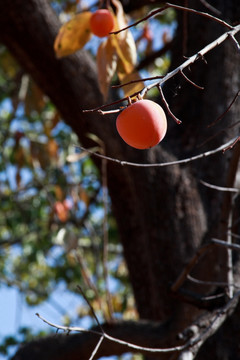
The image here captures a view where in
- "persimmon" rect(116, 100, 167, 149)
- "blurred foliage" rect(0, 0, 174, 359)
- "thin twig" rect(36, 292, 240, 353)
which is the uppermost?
"persimmon" rect(116, 100, 167, 149)

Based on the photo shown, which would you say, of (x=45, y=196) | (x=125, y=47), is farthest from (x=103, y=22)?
(x=45, y=196)

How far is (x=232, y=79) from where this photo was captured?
7.18ft

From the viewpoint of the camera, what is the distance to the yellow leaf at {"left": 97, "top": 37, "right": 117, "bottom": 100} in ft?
5.16

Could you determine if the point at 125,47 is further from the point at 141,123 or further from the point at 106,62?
the point at 141,123

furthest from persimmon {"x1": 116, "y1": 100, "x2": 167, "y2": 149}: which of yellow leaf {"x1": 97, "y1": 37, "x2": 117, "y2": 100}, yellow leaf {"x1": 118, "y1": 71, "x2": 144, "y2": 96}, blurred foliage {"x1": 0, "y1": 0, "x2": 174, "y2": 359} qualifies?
blurred foliage {"x1": 0, "y1": 0, "x2": 174, "y2": 359}

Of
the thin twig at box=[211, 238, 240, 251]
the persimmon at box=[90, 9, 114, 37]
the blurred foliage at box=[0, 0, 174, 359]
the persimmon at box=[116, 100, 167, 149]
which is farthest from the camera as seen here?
the blurred foliage at box=[0, 0, 174, 359]

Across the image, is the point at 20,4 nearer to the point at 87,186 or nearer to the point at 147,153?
the point at 147,153

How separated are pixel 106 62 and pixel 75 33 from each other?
21cm

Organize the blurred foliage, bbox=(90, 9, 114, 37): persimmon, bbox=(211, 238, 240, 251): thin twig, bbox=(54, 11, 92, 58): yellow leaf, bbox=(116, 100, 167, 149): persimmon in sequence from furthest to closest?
the blurred foliage, bbox=(54, 11, 92, 58): yellow leaf, bbox=(90, 9, 114, 37): persimmon, bbox=(211, 238, 240, 251): thin twig, bbox=(116, 100, 167, 149): persimmon

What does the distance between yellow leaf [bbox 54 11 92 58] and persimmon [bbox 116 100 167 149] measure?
91 centimetres

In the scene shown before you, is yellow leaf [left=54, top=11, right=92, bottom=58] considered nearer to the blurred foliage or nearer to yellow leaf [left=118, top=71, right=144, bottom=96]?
yellow leaf [left=118, top=71, right=144, bottom=96]

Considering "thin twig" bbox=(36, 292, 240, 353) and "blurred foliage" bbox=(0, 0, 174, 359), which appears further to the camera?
"blurred foliage" bbox=(0, 0, 174, 359)

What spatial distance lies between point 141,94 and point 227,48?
145cm

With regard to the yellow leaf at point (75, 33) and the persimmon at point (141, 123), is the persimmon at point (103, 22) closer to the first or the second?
the yellow leaf at point (75, 33)
